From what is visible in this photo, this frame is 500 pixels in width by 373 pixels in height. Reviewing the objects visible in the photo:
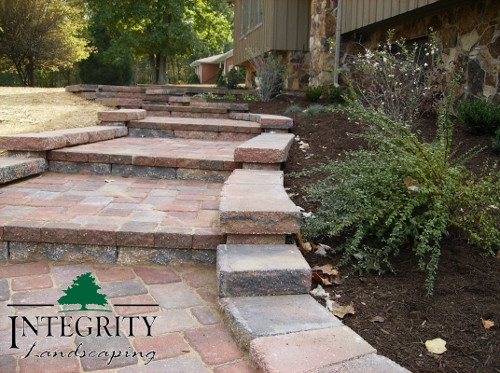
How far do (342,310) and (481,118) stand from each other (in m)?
3.21

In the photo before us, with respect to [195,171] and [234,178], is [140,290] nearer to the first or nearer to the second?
[234,178]

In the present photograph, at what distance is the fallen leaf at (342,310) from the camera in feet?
6.46

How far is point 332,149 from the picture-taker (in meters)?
4.53

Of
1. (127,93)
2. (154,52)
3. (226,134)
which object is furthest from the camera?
(154,52)

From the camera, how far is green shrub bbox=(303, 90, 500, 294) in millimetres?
2281

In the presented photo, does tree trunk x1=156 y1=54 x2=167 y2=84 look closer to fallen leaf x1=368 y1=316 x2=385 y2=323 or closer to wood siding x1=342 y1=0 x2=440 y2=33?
wood siding x1=342 y1=0 x2=440 y2=33

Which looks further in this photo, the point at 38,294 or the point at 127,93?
the point at 127,93

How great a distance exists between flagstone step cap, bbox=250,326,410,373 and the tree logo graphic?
32.2 inches

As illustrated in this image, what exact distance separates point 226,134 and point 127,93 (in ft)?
12.6

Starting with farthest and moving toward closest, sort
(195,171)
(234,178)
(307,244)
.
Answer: (195,171)
(234,178)
(307,244)

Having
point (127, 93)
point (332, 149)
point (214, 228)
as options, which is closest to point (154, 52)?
point (127, 93)

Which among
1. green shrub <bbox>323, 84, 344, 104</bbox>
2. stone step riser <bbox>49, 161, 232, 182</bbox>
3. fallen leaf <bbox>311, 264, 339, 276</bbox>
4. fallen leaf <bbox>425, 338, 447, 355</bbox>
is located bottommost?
fallen leaf <bbox>425, 338, 447, 355</bbox>

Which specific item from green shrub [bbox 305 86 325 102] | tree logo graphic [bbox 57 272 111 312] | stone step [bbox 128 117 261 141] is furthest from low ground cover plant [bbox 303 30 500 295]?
green shrub [bbox 305 86 325 102]

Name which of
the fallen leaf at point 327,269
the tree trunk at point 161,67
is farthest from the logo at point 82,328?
the tree trunk at point 161,67
